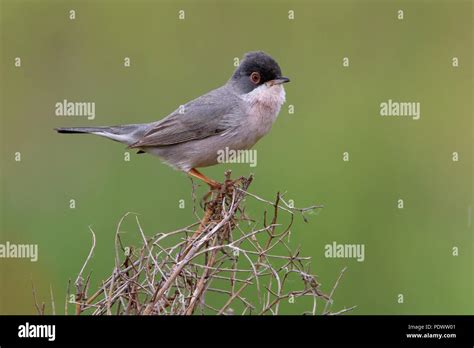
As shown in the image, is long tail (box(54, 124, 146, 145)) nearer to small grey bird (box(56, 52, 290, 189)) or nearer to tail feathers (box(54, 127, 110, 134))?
tail feathers (box(54, 127, 110, 134))

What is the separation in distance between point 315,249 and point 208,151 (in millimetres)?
2386

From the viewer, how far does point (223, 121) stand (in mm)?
7699

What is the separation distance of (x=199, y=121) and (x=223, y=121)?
0.29 m

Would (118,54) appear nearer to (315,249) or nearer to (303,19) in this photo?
(303,19)

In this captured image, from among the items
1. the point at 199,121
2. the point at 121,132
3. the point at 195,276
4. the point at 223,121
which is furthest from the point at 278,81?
the point at 195,276

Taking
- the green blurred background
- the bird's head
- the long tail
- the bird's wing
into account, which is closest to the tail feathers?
the long tail

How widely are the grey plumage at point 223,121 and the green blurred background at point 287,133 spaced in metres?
1.39

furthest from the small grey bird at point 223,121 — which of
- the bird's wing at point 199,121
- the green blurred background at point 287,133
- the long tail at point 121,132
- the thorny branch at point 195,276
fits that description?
the thorny branch at point 195,276

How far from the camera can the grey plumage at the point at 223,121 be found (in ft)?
25.1

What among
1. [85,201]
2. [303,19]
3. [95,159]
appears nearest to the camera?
[85,201]

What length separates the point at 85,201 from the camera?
33.1 ft

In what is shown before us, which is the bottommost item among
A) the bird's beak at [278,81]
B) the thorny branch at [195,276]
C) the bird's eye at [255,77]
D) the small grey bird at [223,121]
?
the thorny branch at [195,276]

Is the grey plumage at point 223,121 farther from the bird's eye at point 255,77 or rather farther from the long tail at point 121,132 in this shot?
the long tail at point 121,132

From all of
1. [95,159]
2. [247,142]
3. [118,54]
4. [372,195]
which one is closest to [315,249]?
[372,195]
